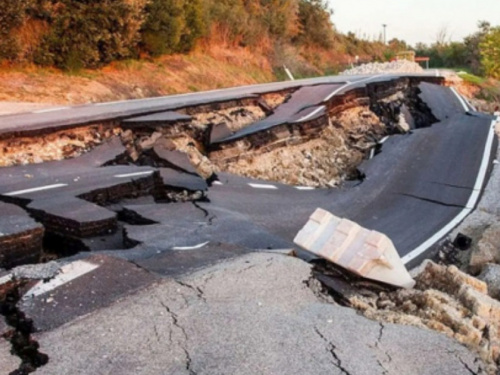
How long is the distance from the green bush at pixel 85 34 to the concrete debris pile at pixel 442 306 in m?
13.8

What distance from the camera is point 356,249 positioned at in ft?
14.6

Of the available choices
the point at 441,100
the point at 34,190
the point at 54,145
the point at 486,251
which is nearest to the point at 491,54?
the point at 441,100

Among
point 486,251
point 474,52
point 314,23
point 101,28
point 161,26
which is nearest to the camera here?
point 486,251

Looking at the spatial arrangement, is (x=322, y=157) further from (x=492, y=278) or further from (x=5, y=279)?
(x=5, y=279)

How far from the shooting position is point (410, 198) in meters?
8.71

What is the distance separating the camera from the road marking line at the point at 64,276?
3762 millimetres

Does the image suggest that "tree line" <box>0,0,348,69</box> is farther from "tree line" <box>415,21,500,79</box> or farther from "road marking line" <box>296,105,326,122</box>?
"tree line" <box>415,21,500,79</box>

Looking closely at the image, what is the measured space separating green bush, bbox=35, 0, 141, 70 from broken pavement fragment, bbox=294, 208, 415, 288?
13.3 m

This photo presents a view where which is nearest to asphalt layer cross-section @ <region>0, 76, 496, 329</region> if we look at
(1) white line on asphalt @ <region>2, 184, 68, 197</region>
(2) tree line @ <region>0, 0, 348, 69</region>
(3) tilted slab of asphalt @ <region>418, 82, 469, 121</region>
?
(1) white line on asphalt @ <region>2, 184, 68, 197</region>

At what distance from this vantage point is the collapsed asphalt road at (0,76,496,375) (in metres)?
4.68

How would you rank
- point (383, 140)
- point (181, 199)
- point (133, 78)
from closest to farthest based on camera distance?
1. point (181, 199)
2. point (383, 140)
3. point (133, 78)

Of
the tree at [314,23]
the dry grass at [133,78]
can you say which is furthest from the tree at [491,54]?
the dry grass at [133,78]

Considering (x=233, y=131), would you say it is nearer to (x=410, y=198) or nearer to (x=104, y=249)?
(x=410, y=198)

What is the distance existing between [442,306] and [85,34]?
15.1 meters
